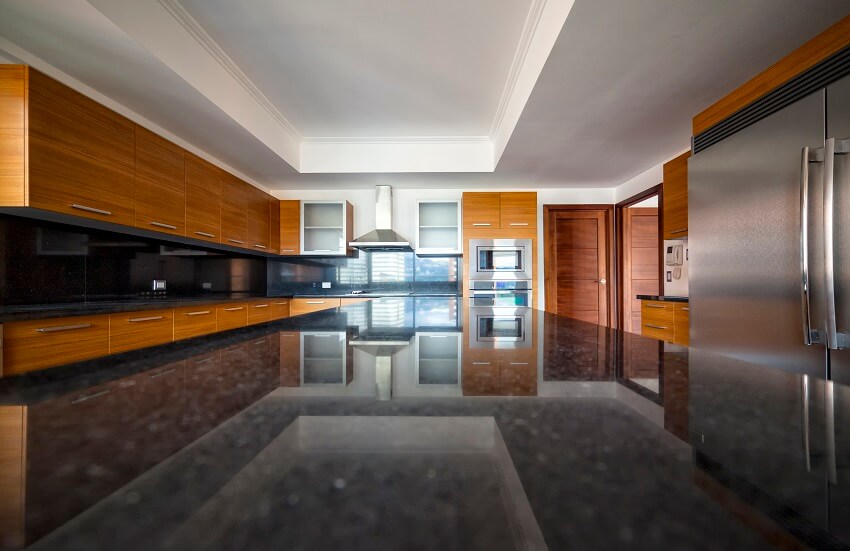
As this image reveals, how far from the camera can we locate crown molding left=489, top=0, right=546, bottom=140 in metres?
2.14

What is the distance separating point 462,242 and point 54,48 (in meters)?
3.57

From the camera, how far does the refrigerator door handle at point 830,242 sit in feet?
4.33

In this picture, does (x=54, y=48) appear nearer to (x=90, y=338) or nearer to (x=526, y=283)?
(x=90, y=338)

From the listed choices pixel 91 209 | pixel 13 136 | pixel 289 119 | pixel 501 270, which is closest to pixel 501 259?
pixel 501 270

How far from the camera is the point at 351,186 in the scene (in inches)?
184

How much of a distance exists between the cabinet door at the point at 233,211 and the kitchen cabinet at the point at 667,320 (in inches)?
143

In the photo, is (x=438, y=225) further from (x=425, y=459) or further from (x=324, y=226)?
(x=425, y=459)

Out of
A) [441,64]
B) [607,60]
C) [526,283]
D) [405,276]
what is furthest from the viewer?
[405,276]

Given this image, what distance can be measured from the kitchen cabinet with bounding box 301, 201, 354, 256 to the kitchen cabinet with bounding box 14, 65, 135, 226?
89.2 inches

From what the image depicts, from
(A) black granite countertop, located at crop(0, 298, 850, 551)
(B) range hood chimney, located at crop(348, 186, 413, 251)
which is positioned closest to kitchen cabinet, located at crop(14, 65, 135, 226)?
(A) black granite countertop, located at crop(0, 298, 850, 551)

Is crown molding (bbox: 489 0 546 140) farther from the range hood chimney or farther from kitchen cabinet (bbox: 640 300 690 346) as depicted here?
kitchen cabinet (bbox: 640 300 690 346)

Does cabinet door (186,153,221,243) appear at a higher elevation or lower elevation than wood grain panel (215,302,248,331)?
higher

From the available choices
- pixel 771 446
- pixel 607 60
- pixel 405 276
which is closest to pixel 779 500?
pixel 771 446

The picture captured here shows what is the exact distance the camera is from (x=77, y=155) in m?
2.05
